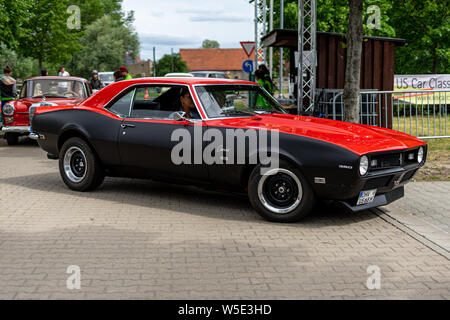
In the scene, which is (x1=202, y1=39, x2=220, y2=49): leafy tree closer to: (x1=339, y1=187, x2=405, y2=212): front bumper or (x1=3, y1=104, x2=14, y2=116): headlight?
(x1=3, y1=104, x2=14, y2=116): headlight

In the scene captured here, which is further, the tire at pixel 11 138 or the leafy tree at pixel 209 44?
the leafy tree at pixel 209 44

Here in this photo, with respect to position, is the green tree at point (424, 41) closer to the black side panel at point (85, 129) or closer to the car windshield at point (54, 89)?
the car windshield at point (54, 89)

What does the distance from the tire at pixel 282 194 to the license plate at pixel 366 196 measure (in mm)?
490

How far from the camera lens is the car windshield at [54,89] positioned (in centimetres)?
1387

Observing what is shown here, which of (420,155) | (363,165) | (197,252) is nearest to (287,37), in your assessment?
(420,155)

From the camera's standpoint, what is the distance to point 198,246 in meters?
5.32

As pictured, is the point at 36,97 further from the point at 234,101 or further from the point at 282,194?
the point at 282,194

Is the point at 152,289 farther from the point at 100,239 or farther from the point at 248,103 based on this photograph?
the point at 248,103

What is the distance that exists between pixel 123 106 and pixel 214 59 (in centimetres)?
9453

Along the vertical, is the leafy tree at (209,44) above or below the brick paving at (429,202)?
above

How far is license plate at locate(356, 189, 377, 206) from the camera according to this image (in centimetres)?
594

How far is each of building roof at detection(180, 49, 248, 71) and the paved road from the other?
92540mm

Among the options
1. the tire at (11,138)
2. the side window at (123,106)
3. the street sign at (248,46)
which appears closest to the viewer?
the side window at (123,106)

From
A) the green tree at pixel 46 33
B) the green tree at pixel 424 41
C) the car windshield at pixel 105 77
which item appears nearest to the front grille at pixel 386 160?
the green tree at pixel 424 41
